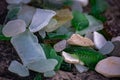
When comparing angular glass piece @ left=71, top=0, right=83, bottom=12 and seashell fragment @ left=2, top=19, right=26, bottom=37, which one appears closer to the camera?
A: seashell fragment @ left=2, top=19, right=26, bottom=37

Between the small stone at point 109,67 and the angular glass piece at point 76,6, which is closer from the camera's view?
the small stone at point 109,67

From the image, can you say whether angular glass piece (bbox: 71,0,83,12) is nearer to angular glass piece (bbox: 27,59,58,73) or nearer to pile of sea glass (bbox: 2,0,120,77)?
pile of sea glass (bbox: 2,0,120,77)

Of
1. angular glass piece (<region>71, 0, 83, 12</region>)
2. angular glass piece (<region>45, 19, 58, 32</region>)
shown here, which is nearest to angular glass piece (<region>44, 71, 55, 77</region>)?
angular glass piece (<region>45, 19, 58, 32</region>)

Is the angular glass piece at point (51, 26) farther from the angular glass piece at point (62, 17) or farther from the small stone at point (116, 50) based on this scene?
the small stone at point (116, 50)

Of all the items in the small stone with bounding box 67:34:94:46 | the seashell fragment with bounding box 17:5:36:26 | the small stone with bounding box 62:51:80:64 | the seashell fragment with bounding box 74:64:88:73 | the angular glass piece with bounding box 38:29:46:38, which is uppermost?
the seashell fragment with bounding box 17:5:36:26

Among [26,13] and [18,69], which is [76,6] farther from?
[18,69]

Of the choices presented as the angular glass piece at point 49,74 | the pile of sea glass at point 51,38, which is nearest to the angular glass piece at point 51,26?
the pile of sea glass at point 51,38

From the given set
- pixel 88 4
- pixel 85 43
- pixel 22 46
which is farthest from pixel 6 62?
pixel 88 4

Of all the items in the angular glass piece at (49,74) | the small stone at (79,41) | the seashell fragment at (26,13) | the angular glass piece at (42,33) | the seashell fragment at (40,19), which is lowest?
the angular glass piece at (49,74)
